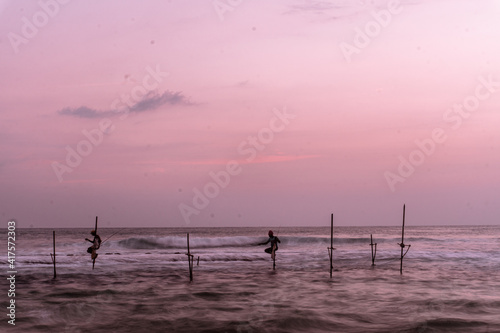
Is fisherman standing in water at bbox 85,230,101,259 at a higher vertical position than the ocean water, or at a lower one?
higher

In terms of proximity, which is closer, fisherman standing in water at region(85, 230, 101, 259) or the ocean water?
the ocean water

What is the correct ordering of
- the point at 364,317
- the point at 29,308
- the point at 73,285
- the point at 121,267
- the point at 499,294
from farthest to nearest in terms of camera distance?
the point at 121,267 → the point at 73,285 → the point at 499,294 → the point at 29,308 → the point at 364,317

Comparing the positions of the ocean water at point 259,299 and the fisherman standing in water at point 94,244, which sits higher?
the fisherman standing in water at point 94,244

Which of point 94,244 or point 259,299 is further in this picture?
point 94,244

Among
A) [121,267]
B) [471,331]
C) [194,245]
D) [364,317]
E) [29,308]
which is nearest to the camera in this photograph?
[471,331]

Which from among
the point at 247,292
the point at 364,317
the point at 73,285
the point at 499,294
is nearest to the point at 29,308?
the point at 73,285

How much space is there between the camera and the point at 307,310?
46.4 ft

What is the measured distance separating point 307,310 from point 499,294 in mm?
7432

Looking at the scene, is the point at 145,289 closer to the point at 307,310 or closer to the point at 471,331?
the point at 307,310

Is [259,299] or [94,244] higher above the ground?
[94,244]

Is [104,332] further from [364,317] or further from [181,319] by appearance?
[364,317]

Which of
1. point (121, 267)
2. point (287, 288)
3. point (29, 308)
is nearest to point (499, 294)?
point (287, 288)

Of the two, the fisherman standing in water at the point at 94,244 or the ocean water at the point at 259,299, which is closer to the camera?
the ocean water at the point at 259,299

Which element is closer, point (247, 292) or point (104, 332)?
point (104, 332)
